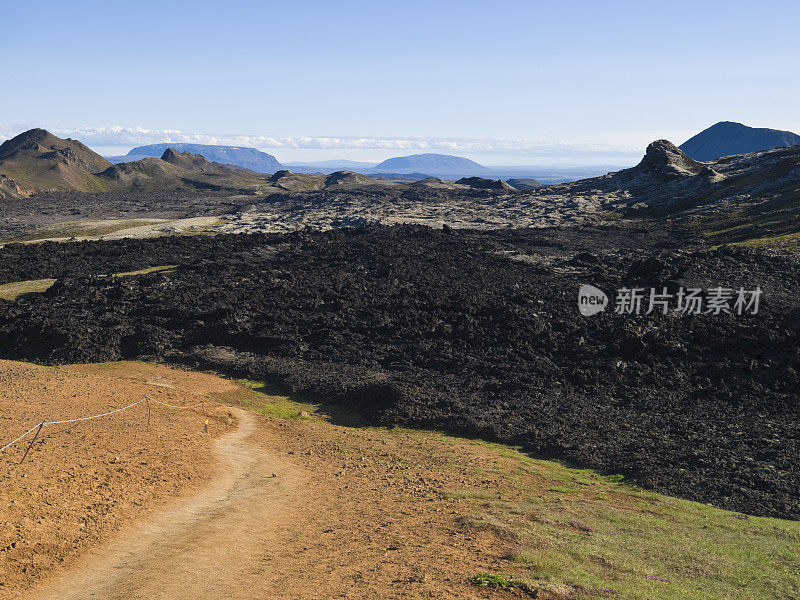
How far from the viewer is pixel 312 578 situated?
1384 centimetres

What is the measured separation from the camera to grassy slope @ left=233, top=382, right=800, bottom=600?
14.0 m

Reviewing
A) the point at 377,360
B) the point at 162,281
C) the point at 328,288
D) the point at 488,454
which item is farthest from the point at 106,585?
the point at 162,281

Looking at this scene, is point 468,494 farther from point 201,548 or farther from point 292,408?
point 292,408

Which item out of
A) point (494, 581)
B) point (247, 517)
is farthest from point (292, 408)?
point (494, 581)

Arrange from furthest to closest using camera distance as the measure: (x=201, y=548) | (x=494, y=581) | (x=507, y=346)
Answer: (x=507, y=346) < (x=201, y=548) < (x=494, y=581)

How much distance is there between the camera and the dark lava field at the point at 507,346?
26922 mm

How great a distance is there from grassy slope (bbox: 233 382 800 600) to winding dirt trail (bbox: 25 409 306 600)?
5706 mm

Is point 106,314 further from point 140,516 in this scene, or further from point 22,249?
point 22,249

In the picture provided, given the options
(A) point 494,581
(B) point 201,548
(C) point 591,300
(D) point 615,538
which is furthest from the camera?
(C) point 591,300

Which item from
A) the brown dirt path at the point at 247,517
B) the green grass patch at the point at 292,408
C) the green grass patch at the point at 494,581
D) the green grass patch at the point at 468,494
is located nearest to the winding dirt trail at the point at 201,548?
the brown dirt path at the point at 247,517

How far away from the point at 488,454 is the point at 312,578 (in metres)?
13.6

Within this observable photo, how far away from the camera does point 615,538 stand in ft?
55.4

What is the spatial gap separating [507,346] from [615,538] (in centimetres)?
2255

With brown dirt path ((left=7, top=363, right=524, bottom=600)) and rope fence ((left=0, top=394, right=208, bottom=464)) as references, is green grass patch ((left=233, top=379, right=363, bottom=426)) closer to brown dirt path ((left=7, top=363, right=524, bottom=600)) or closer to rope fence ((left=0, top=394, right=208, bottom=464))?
brown dirt path ((left=7, top=363, right=524, bottom=600))
